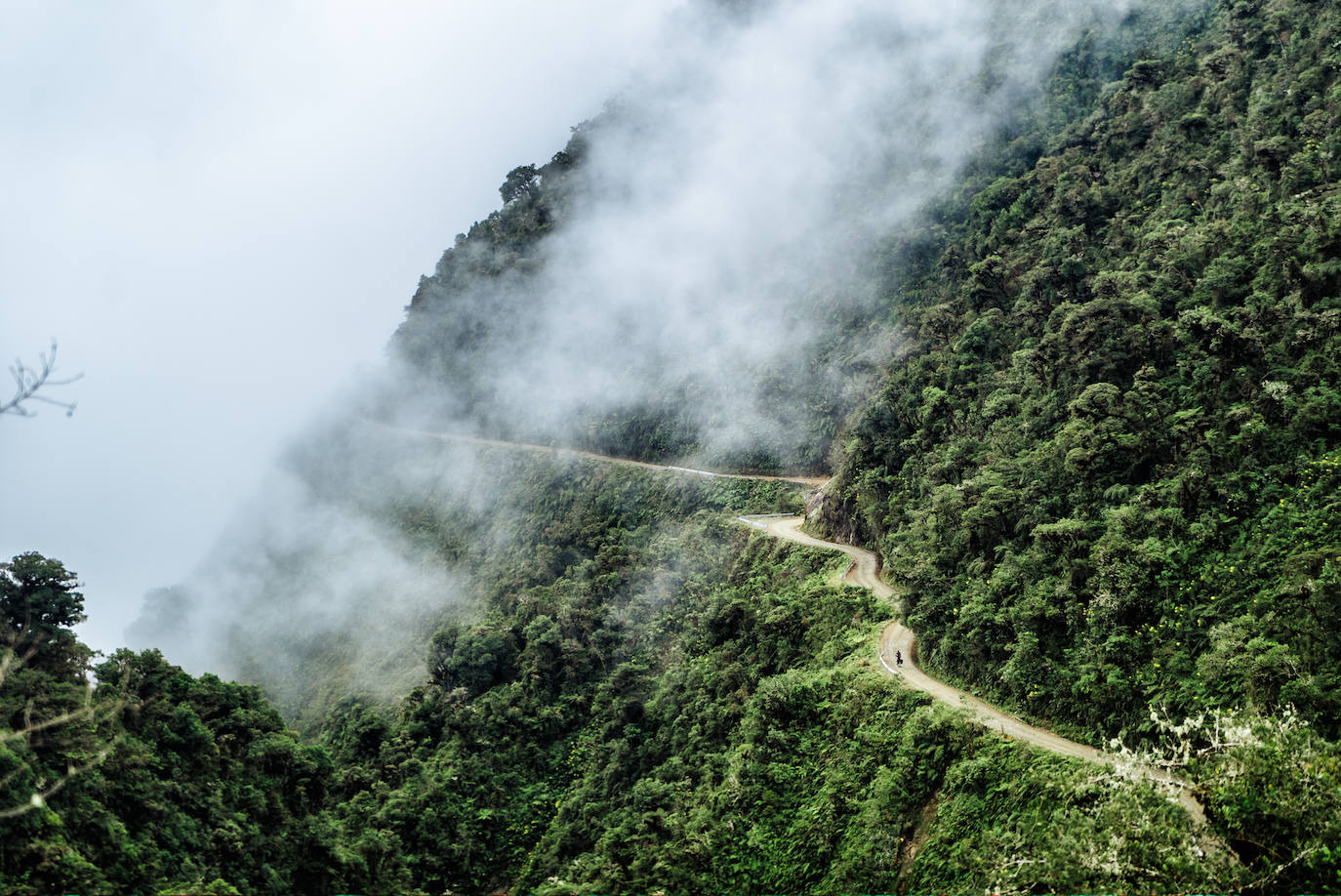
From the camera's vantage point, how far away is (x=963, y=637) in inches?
952

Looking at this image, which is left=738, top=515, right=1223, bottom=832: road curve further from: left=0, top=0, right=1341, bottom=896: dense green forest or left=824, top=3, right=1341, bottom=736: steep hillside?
left=824, top=3, right=1341, bottom=736: steep hillside

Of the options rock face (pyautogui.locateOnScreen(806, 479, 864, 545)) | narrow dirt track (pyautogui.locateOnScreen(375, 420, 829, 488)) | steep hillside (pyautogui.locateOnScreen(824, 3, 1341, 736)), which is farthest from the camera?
narrow dirt track (pyautogui.locateOnScreen(375, 420, 829, 488))

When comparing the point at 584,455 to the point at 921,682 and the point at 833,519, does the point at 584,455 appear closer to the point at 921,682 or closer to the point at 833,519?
the point at 833,519

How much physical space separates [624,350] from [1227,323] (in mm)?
41763

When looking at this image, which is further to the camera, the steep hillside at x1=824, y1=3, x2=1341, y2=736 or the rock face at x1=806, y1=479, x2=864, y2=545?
the rock face at x1=806, y1=479, x2=864, y2=545

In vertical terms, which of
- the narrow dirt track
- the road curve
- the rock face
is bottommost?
the road curve

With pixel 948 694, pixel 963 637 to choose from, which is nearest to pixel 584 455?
pixel 963 637

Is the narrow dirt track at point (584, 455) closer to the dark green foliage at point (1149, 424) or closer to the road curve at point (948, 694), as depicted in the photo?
the road curve at point (948, 694)

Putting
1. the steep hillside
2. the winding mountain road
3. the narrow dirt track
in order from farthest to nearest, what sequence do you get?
the narrow dirt track < the steep hillside < the winding mountain road

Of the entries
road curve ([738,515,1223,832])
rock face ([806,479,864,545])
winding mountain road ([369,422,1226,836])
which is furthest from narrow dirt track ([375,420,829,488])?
road curve ([738,515,1223,832])

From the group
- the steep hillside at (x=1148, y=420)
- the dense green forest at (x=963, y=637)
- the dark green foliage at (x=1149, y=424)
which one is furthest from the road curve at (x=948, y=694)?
the steep hillside at (x=1148, y=420)

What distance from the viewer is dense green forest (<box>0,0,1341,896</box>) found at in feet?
56.1

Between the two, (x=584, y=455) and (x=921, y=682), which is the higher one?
(x=584, y=455)

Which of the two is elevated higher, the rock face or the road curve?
the rock face
